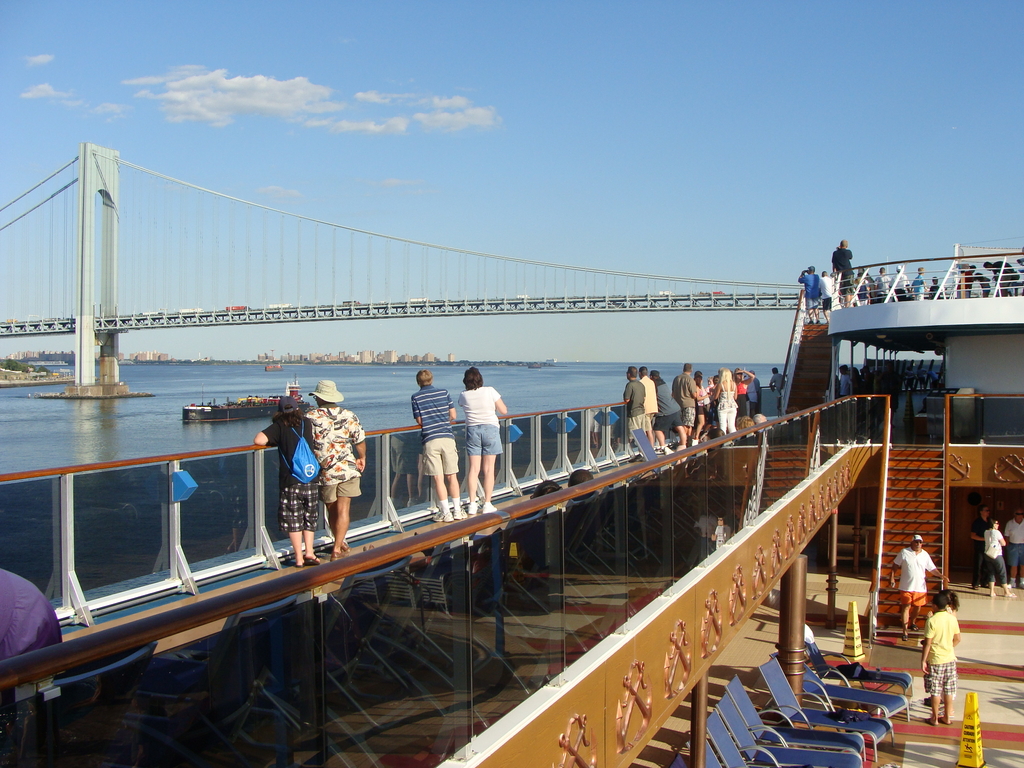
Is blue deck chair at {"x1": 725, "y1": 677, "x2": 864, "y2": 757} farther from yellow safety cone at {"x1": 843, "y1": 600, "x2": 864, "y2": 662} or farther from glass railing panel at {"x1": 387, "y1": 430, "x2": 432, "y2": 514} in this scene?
glass railing panel at {"x1": 387, "y1": 430, "x2": 432, "y2": 514}

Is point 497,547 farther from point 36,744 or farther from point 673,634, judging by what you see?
point 673,634

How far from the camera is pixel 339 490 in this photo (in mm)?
5602

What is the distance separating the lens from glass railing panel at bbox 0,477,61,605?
4555 millimetres

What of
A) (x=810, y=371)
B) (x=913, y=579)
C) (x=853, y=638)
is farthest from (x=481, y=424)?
(x=810, y=371)

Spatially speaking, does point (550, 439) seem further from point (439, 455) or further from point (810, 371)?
point (810, 371)

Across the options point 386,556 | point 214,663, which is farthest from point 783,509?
point 214,663

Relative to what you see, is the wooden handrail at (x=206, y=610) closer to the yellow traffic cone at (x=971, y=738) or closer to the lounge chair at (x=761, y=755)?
the lounge chair at (x=761, y=755)

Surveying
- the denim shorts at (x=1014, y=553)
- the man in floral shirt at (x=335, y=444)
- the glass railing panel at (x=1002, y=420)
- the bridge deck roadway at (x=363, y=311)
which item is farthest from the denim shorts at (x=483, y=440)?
the bridge deck roadway at (x=363, y=311)

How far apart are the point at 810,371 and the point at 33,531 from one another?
14482mm

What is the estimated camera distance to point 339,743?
2.00 meters

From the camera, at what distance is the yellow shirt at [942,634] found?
29.7 feet

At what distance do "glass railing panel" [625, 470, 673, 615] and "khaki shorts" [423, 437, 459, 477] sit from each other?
2.80 meters

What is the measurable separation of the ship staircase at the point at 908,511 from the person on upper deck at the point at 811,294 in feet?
18.6

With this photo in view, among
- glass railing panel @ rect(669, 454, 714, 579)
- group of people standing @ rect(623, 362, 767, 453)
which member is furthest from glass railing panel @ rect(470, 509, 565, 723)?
group of people standing @ rect(623, 362, 767, 453)
